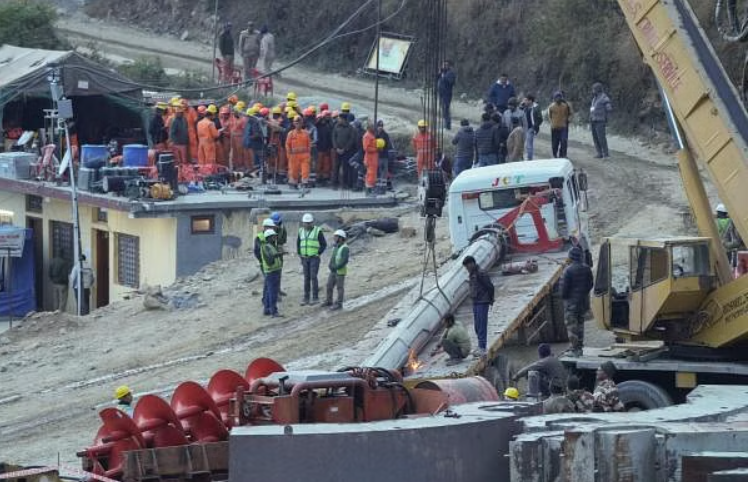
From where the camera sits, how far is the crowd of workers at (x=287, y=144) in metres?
34.8

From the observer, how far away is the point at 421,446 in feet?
46.8

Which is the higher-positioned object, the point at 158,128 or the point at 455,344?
the point at 158,128

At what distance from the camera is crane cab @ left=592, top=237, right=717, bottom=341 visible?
65.7ft

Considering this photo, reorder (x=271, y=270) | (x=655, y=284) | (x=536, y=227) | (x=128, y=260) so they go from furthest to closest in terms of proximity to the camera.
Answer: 1. (x=128, y=260)
2. (x=271, y=270)
3. (x=536, y=227)
4. (x=655, y=284)

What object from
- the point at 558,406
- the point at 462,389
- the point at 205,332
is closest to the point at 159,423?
the point at 462,389

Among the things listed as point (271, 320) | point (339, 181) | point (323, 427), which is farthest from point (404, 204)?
point (323, 427)

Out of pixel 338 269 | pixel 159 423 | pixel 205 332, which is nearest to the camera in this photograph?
Answer: pixel 159 423

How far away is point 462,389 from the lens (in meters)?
16.4

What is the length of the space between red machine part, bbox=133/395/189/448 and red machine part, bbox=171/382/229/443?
0.21m

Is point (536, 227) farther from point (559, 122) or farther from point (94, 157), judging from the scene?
point (94, 157)

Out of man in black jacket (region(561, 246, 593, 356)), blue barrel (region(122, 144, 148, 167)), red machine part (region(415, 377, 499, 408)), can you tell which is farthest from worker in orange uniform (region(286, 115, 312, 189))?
red machine part (region(415, 377, 499, 408))

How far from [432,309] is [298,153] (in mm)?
11888

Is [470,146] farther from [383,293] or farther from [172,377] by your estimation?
[172,377]

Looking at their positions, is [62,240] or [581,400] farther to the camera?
[62,240]
